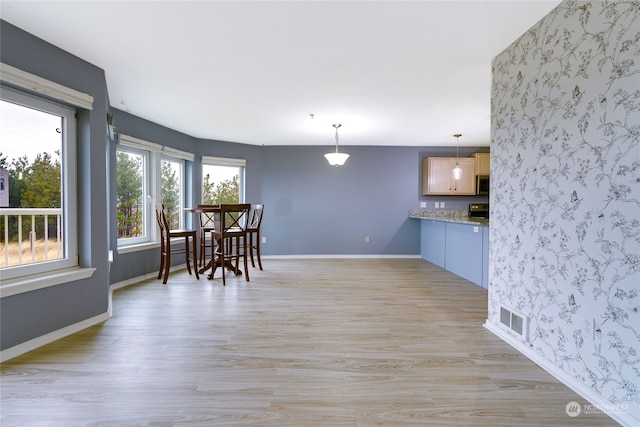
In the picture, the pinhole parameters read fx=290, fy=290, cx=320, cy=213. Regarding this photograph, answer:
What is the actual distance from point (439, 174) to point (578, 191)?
13.2 feet

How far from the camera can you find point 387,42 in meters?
2.08

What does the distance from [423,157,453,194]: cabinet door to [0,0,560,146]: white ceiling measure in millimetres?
1664

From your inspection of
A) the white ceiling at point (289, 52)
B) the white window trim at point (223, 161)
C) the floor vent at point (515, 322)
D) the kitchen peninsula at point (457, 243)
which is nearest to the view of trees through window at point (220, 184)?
the white window trim at point (223, 161)

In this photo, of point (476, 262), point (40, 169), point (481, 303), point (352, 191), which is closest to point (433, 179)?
point (352, 191)

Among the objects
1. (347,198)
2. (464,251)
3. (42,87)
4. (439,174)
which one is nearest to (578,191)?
(464,251)

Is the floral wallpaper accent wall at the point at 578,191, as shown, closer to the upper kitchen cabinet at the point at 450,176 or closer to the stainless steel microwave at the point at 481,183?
the upper kitchen cabinet at the point at 450,176

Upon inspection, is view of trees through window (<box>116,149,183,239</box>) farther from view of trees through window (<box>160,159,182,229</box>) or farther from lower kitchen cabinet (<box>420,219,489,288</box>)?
lower kitchen cabinet (<box>420,219,489,288</box>)

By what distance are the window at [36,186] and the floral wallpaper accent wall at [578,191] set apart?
3.46 m

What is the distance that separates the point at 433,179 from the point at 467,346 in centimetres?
388

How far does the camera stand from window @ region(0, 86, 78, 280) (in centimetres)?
206

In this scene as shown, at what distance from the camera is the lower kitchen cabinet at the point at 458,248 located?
360cm

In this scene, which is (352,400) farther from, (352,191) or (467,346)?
Result: (352,191)

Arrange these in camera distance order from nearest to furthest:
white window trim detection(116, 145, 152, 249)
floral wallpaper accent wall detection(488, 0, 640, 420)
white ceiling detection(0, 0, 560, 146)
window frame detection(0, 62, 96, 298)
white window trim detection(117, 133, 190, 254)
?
1. floral wallpaper accent wall detection(488, 0, 640, 420)
2. white ceiling detection(0, 0, 560, 146)
3. window frame detection(0, 62, 96, 298)
4. white window trim detection(117, 133, 190, 254)
5. white window trim detection(116, 145, 152, 249)

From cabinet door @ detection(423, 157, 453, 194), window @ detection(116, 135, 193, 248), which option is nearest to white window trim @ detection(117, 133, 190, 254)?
window @ detection(116, 135, 193, 248)
